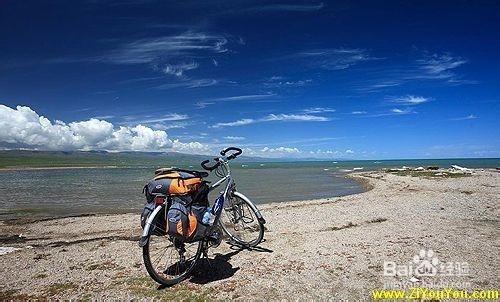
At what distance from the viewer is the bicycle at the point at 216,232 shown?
20.6ft

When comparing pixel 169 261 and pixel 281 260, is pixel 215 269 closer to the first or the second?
pixel 169 261

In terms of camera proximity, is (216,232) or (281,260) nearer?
(216,232)

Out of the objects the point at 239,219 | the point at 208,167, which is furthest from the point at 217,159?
the point at 239,219

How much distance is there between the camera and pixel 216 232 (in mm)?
7012

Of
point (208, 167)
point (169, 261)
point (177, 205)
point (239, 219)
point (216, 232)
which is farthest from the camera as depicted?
point (239, 219)

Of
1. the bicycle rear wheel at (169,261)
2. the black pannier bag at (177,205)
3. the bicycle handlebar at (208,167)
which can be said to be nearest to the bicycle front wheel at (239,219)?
the bicycle handlebar at (208,167)

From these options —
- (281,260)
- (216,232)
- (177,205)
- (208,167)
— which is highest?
(208,167)

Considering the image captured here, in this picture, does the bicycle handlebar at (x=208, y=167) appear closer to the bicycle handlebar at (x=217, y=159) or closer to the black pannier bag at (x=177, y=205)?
the bicycle handlebar at (x=217, y=159)

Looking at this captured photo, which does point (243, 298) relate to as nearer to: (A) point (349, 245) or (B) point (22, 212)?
(A) point (349, 245)

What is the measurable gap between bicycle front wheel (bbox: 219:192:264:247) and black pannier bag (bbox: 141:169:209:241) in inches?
75.6

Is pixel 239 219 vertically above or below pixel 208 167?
below

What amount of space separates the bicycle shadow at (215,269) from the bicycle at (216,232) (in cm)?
23

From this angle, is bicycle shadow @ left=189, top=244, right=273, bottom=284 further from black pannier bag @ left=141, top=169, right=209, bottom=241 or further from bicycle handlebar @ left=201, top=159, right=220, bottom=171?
bicycle handlebar @ left=201, top=159, right=220, bottom=171

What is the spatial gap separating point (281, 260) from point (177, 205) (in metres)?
2.81
